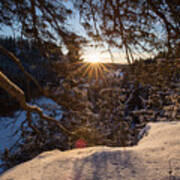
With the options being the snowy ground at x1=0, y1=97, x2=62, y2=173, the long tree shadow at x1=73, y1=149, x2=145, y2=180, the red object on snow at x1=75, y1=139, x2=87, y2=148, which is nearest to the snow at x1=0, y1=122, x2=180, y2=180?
the long tree shadow at x1=73, y1=149, x2=145, y2=180

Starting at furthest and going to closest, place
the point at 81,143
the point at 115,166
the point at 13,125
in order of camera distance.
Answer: the point at 81,143 < the point at 13,125 < the point at 115,166

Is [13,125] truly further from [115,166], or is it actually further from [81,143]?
[115,166]

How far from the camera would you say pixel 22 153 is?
306cm

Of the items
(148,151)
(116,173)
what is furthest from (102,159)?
(148,151)

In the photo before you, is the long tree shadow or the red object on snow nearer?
the long tree shadow

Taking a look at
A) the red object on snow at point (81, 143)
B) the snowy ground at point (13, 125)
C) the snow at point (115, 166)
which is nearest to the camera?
Result: the snow at point (115, 166)

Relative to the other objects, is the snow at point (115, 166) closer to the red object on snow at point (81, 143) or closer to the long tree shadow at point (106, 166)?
the long tree shadow at point (106, 166)

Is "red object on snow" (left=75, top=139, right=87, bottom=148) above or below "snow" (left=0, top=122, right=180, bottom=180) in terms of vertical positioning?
below

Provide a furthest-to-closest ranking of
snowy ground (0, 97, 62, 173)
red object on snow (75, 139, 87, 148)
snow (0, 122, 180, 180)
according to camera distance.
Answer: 1. red object on snow (75, 139, 87, 148)
2. snowy ground (0, 97, 62, 173)
3. snow (0, 122, 180, 180)

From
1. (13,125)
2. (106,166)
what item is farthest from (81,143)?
(106,166)

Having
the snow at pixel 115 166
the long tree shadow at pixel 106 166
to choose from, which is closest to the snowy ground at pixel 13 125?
the snow at pixel 115 166

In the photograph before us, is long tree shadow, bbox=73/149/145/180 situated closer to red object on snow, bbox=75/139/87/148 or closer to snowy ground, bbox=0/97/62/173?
snowy ground, bbox=0/97/62/173

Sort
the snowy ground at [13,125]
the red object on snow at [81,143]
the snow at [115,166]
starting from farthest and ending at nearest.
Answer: the red object on snow at [81,143] → the snowy ground at [13,125] → the snow at [115,166]

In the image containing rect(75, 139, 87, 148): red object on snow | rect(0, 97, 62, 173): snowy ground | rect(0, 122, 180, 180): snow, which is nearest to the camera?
rect(0, 122, 180, 180): snow
